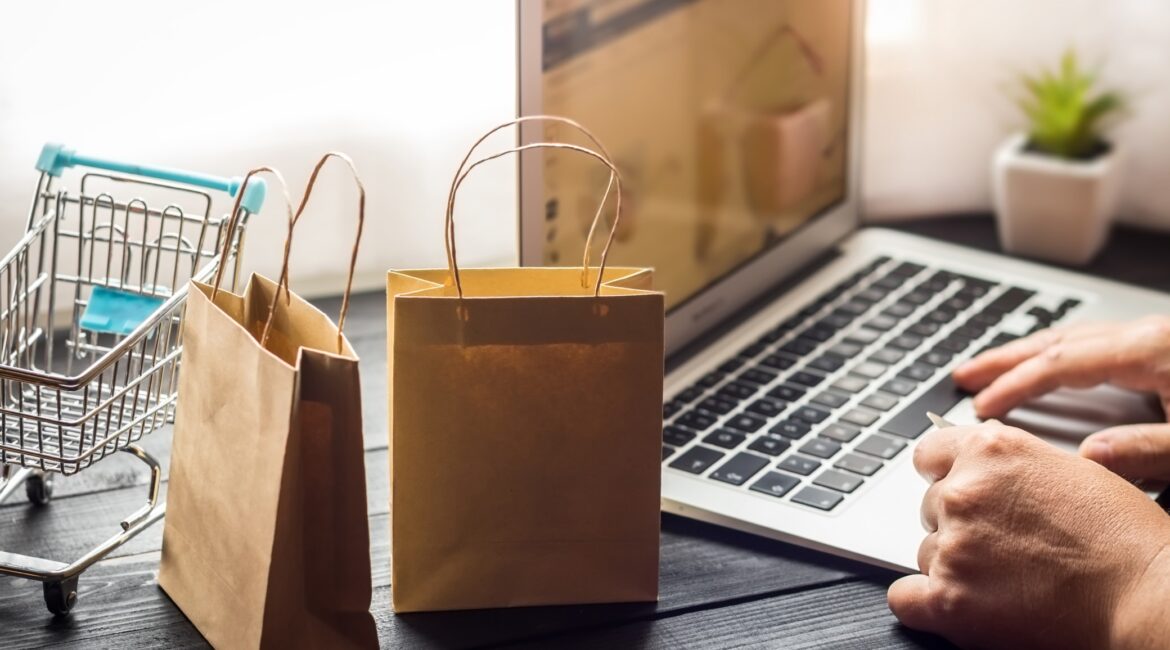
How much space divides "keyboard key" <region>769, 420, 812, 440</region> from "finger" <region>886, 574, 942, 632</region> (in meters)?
0.20

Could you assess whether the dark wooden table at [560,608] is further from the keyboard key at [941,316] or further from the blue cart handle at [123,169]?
the keyboard key at [941,316]

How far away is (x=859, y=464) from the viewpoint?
2.99 ft

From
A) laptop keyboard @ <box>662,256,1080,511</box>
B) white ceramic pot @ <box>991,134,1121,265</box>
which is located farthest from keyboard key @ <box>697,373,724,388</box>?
white ceramic pot @ <box>991,134,1121,265</box>

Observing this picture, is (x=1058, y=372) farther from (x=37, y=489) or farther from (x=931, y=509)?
(x=37, y=489)

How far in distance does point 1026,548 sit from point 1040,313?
498mm

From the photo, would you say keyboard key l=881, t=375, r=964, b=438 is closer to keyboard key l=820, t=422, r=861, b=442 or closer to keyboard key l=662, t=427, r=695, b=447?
keyboard key l=820, t=422, r=861, b=442

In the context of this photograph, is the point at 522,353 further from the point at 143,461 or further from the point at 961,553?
the point at 143,461

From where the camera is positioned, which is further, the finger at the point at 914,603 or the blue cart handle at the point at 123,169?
the blue cart handle at the point at 123,169

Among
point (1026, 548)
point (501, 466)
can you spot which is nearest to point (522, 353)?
point (501, 466)

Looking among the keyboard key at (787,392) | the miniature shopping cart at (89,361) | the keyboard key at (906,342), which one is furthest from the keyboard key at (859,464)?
the miniature shopping cart at (89,361)

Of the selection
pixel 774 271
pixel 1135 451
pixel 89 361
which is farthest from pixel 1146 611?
pixel 89 361

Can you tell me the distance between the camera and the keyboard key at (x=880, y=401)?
1.00 metres

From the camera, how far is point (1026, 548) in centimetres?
73

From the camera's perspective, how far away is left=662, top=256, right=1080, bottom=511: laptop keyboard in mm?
910
